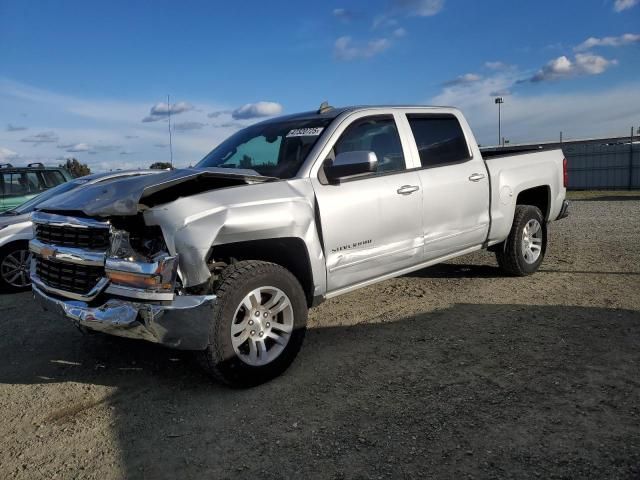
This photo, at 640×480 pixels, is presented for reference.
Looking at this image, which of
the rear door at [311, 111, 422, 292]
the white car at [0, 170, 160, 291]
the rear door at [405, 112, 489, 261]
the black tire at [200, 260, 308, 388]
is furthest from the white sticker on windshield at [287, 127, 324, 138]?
the white car at [0, 170, 160, 291]

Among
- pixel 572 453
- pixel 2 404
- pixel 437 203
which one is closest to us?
pixel 572 453

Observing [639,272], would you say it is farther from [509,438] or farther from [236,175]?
[236,175]

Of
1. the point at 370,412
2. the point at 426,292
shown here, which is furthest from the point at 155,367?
the point at 426,292

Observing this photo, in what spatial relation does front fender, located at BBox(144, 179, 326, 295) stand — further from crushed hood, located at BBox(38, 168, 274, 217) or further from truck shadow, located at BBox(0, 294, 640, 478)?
truck shadow, located at BBox(0, 294, 640, 478)

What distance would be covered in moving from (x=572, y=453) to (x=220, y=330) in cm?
215

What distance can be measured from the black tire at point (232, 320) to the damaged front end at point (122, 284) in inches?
4.8

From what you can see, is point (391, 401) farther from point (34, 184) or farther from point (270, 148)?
point (34, 184)

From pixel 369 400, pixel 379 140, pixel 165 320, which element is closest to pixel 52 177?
pixel 379 140

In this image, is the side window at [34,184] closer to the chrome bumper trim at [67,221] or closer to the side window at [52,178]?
the side window at [52,178]

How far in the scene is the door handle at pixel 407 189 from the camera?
4720 mm

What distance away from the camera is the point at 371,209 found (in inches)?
176

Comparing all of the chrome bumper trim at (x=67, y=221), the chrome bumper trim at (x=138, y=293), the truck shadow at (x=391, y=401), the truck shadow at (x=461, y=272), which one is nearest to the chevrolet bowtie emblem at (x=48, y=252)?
the chrome bumper trim at (x=67, y=221)

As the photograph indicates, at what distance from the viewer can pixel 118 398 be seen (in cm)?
375

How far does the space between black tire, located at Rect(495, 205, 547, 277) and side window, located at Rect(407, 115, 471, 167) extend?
1176 mm
